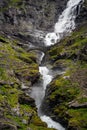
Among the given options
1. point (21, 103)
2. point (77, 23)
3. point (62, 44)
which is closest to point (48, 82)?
point (21, 103)

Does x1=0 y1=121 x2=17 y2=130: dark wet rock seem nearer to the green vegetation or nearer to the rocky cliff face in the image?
the green vegetation

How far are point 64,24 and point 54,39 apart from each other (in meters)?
16.9

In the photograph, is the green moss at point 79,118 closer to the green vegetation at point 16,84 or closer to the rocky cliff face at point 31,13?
the green vegetation at point 16,84

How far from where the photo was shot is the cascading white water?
526ft

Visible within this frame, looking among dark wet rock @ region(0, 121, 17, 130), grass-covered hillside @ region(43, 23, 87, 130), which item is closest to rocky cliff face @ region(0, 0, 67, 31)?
grass-covered hillside @ region(43, 23, 87, 130)

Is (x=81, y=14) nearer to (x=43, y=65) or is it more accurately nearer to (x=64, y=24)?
(x=64, y=24)

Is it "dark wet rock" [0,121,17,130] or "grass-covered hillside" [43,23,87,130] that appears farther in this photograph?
"grass-covered hillside" [43,23,87,130]

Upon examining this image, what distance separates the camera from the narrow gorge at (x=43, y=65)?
276 ft

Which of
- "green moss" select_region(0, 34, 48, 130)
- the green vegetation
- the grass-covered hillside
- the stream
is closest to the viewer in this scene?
the green vegetation

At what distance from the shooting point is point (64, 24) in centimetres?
17362

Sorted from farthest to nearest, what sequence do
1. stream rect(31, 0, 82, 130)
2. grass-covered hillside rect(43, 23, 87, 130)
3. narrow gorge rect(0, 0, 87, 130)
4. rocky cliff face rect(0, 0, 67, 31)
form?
rocky cliff face rect(0, 0, 67, 31) < stream rect(31, 0, 82, 130) < grass-covered hillside rect(43, 23, 87, 130) < narrow gorge rect(0, 0, 87, 130)

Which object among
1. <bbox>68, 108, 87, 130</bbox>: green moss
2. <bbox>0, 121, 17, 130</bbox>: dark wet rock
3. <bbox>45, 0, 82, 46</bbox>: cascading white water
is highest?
<bbox>45, 0, 82, 46</bbox>: cascading white water

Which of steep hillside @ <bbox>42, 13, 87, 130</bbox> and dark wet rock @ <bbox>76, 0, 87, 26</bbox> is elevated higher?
dark wet rock @ <bbox>76, 0, 87, 26</bbox>

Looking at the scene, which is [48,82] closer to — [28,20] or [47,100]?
[47,100]
